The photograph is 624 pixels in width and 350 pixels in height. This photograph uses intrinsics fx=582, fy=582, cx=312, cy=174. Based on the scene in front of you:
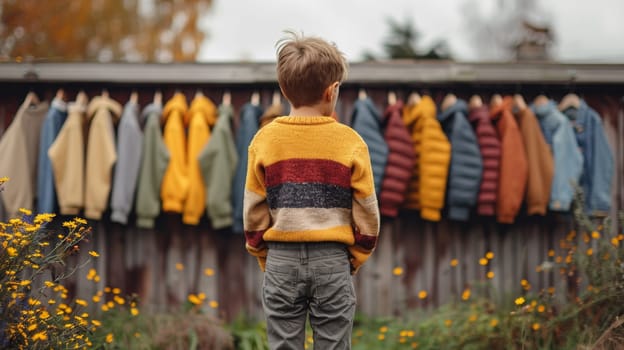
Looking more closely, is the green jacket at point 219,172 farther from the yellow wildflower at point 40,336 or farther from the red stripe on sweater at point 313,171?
the red stripe on sweater at point 313,171

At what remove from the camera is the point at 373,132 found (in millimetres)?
4562

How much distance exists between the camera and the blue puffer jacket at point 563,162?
4.55 meters

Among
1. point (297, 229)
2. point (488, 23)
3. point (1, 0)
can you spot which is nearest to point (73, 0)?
point (1, 0)

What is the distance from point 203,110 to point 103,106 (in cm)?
78

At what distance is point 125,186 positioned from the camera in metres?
4.50

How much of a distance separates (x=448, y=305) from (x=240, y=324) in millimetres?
1649

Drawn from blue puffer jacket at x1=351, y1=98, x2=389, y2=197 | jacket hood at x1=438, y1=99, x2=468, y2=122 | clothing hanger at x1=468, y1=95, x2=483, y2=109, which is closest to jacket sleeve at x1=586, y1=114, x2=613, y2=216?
clothing hanger at x1=468, y1=95, x2=483, y2=109

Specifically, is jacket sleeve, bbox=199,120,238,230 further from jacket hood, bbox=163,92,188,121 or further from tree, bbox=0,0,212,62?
tree, bbox=0,0,212,62

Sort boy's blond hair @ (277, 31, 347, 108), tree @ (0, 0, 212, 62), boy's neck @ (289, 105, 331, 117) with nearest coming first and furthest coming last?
boy's blond hair @ (277, 31, 347, 108), boy's neck @ (289, 105, 331, 117), tree @ (0, 0, 212, 62)

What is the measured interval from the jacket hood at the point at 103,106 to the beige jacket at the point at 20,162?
44cm

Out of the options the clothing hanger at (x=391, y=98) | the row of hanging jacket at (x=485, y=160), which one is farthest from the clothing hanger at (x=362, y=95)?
the clothing hanger at (x=391, y=98)

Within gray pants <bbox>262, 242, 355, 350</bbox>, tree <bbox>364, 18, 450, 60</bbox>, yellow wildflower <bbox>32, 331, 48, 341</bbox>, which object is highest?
tree <bbox>364, 18, 450, 60</bbox>

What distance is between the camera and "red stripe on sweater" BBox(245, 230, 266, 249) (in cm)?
248

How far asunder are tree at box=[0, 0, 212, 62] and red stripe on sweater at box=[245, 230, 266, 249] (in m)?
12.5
